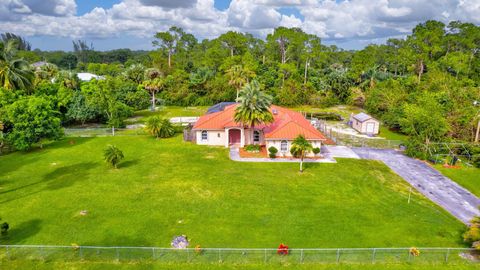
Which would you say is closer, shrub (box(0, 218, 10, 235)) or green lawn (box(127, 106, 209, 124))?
shrub (box(0, 218, 10, 235))

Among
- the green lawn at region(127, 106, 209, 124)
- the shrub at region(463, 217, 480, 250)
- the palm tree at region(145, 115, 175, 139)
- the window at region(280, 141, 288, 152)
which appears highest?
the green lawn at region(127, 106, 209, 124)

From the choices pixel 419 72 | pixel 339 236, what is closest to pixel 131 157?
pixel 339 236

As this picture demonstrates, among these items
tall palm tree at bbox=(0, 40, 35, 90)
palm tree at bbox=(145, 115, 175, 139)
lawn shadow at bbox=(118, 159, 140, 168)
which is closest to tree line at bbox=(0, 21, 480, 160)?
tall palm tree at bbox=(0, 40, 35, 90)

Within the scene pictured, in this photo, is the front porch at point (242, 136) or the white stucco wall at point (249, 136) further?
the white stucco wall at point (249, 136)

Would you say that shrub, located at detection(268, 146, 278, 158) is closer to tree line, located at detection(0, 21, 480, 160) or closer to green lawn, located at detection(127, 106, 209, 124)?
tree line, located at detection(0, 21, 480, 160)

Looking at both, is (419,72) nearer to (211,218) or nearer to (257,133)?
(257,133)

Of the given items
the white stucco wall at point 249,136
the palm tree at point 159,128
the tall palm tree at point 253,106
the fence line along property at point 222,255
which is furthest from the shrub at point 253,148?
the fence line along property at point 222,255

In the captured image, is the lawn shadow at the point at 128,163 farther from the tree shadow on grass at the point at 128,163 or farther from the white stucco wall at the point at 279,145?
the white stucco wall at the point at 279,145
